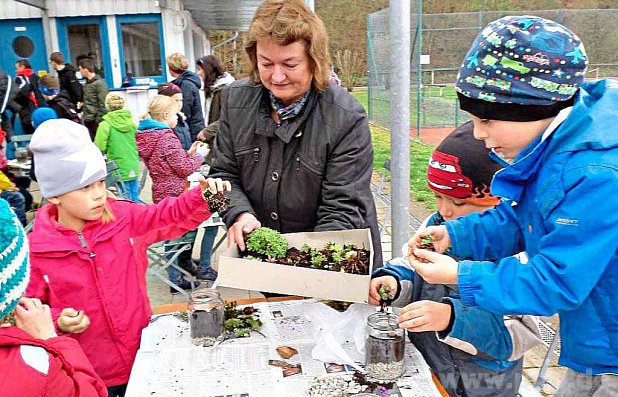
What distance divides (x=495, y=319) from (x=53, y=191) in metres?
1.71

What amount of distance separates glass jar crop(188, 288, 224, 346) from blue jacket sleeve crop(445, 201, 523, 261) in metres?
0.84

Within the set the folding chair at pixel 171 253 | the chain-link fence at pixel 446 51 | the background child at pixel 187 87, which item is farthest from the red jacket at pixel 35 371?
the chain-link fence at pixel 446 51

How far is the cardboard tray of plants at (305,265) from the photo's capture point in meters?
1.75

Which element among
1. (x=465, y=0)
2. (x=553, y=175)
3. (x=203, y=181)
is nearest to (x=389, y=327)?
(x=553, y=175)

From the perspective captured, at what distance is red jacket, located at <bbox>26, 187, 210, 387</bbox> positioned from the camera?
7.04ft

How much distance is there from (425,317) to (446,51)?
1458 centimetres

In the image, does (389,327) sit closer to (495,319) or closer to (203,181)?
(495,319)

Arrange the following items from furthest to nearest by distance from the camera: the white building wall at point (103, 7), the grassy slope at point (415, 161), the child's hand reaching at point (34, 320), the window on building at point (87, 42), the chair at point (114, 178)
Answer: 1. the window on building at point (87, 42)
2. the white building wall at point (103, 7)
3. the grassy slope at point (415, 161)
4. the chair at point (114, 178)
5. the child's hand reaching at point (34, 320)

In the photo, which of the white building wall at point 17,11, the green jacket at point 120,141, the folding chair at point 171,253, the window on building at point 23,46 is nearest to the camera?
the folding chair at point 171,253

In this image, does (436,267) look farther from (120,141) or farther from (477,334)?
(120,141)

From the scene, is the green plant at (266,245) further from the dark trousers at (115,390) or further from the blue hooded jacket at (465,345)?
Answer: the dark trousers at (115,390)

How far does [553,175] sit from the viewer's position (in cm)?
140

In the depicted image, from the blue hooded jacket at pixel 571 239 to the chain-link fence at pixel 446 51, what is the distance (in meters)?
12.0

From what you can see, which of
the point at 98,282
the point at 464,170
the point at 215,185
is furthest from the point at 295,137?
the point at 98,282
